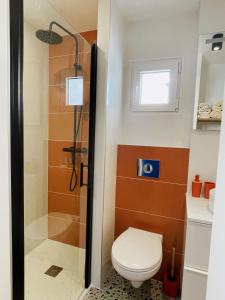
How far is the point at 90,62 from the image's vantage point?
1.56 meters

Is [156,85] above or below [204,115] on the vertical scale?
above

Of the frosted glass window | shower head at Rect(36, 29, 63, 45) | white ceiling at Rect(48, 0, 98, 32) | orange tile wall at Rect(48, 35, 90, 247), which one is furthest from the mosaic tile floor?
white ceiling at Rect(48, 0, 98, 32)

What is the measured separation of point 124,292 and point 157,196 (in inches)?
34.1

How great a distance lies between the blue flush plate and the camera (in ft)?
6.04

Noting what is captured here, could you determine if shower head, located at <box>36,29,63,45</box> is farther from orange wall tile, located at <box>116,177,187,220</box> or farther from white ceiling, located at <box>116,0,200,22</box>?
orange wall tile, located at <box>116,177,187,220</box>

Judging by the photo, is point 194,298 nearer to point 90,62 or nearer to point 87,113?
point 87,113

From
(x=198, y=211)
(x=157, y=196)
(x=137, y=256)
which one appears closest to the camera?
(x=198, y=211)

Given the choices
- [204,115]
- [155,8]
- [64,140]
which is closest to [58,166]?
[64,140]

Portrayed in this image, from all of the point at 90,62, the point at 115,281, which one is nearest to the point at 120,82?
the point at 90,62

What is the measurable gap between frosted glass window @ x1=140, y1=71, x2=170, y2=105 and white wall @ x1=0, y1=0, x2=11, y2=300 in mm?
1325

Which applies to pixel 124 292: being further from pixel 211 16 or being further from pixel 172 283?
pixel 211 16

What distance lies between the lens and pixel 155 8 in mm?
1657

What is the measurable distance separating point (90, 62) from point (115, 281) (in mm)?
1954

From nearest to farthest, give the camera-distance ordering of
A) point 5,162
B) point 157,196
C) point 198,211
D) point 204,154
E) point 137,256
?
point 5,162
point 198,211
point 137,256
point 204,154
point 157,196
